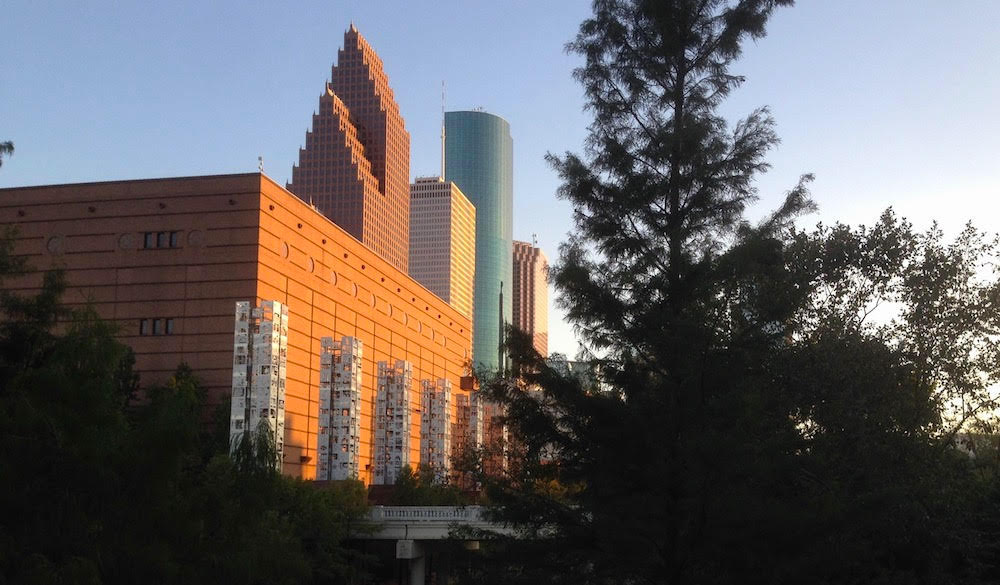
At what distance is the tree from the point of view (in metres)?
21.1

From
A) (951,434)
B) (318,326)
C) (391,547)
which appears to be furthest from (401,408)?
(951,434)

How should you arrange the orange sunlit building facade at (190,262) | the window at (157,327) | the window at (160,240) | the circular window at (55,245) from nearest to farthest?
1. the orange sunlit building facade at (190,262)
2. the window at (157,327)
3. the window at (160,240)
4. the circular window at (55,245)

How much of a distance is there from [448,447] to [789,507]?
78578 millimetres

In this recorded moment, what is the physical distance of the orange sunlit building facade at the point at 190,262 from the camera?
72875 millimetres

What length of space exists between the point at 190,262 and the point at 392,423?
2180 cm

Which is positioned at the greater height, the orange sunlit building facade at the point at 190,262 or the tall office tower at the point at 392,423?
the orange sunlit building facade at the point at 190,262

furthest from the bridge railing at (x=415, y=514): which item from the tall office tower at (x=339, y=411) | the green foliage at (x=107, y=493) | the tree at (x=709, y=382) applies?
the green foliage at (x=107, y=493)

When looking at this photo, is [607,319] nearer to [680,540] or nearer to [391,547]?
[680,540]

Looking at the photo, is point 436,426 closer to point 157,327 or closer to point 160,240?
point 157,327

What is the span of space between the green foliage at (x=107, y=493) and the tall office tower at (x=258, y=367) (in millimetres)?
42392

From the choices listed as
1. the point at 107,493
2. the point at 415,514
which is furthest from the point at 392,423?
the point at 107,493

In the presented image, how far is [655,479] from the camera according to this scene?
69.5 feet

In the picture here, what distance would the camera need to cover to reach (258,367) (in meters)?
64.4

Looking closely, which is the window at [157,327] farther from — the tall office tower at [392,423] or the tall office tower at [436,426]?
the tall office tower at [436,426]
